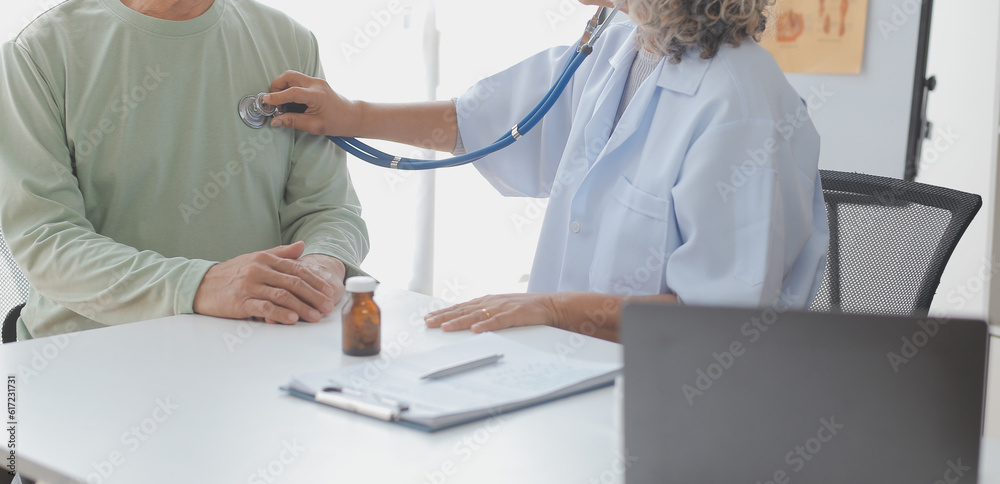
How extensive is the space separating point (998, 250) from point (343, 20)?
225 centimetres

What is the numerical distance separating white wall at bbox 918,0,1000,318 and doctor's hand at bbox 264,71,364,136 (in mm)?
1799

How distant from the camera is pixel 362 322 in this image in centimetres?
105

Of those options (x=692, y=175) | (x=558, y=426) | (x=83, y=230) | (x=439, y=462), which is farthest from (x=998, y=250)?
(x=83, y=230)

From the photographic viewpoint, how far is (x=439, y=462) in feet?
2.50

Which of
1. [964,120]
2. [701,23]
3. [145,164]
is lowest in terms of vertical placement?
[145,164]

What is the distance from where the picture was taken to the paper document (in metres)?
0.85

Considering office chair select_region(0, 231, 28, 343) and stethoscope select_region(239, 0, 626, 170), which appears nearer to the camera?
office chair select_region(0, 231, 28, 343)

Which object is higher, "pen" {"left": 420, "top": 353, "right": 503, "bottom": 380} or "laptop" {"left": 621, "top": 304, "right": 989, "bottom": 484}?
"laptop" {"left": 621, "top": 304, "right": 989, "bottom": 484}

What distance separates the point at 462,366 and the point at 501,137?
2.80 ft

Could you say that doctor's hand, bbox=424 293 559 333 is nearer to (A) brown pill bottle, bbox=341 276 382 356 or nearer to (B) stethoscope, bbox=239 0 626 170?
(A) brown pill bottle, bbox=341 276 382 356
